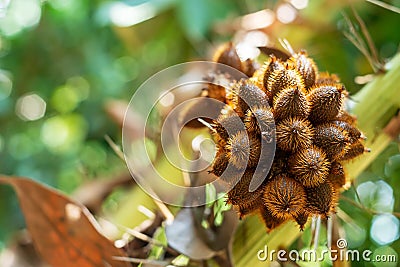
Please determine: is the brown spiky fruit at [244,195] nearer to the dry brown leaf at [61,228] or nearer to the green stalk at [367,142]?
the green stalk at [367,142]

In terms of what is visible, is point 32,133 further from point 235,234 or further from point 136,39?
point 235,234

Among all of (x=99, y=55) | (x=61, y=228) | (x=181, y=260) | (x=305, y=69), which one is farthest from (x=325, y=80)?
(x=99, y=55)

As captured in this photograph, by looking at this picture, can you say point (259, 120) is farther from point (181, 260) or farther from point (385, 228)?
point (385, 228)

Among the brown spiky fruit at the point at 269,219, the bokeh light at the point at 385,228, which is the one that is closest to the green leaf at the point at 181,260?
the brown spiky fruit at the point at 269,219

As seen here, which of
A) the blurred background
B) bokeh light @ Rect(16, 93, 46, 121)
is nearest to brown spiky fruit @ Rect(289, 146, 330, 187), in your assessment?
the blurred background

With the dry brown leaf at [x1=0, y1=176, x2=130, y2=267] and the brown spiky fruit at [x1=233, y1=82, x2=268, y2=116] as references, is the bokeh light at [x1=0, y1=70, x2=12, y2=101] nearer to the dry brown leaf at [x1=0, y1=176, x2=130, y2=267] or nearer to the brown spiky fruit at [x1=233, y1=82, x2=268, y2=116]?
the dry brown leaf at [x1=0, y1=176, x2=130, y2=267]

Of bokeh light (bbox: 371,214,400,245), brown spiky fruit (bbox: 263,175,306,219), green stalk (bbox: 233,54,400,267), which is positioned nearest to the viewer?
brown spiky fruit (bbox: 263,175,306,219)

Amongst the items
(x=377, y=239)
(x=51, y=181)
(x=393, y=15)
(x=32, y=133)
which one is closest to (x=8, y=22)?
(x=32, y=133)
